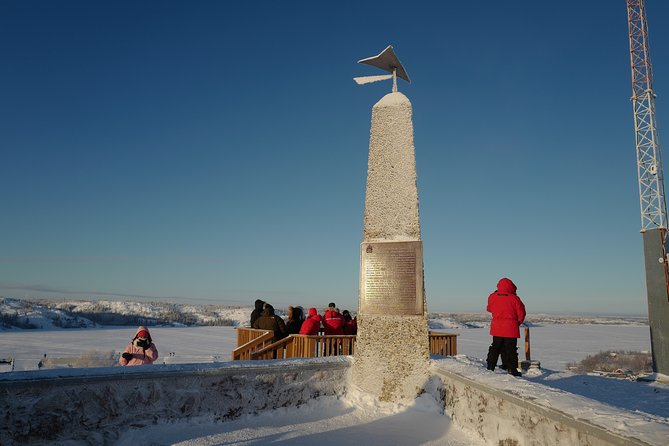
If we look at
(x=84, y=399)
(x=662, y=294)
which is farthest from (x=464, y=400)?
(x=662, y=294)

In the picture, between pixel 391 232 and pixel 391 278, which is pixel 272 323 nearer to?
pixel 391 278

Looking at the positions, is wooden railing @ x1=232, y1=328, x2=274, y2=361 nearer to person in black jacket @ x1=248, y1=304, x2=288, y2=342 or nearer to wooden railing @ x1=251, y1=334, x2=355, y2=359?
person in black jacket @ x1=248, y1=304, x2=288, y2=342

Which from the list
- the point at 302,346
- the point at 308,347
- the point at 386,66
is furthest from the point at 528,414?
the point at 302,346

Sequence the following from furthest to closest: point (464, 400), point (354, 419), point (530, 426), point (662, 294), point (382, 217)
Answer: point (662, 294) < point (382, 217) < point (354, 419) < point (464, 400) < point (530, 426)

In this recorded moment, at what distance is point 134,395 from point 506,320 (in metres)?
4.53

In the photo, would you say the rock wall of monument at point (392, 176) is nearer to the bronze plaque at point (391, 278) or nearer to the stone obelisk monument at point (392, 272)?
the stone obelisk monument at point (392, 272)

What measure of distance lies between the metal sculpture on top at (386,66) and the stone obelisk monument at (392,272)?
20.3 inches

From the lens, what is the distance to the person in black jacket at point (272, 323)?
10219mm

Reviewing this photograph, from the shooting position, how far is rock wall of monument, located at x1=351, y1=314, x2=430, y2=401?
17.7 feet

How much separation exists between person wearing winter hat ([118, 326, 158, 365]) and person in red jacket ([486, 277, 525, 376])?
461cm

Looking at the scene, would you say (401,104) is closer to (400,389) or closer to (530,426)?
(400,389)

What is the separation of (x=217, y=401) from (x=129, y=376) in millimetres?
904

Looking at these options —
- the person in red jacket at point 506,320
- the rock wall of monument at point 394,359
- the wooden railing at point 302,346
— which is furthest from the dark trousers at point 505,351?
the wooden railing at point 302,346

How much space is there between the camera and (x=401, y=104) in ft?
20.5
